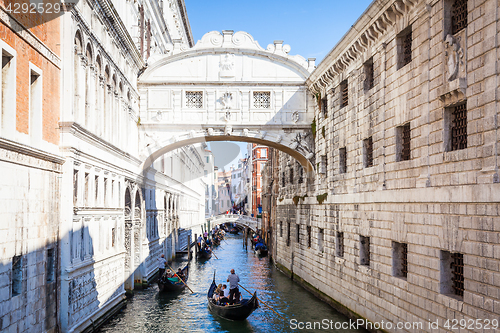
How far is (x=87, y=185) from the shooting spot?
11.8 m

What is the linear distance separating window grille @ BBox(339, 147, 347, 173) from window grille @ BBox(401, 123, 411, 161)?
13.6 ft

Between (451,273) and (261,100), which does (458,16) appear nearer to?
(451,273)

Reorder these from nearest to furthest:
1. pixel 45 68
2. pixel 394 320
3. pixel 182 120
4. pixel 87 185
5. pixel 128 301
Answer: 1. pixel 45 68
2. pixel 394 320
3. pixel 87 185
4. pixel 128 301
5. pixel 182 120

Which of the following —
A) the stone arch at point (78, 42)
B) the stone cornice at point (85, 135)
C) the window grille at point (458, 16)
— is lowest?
the stone cornice at point (85, 135)

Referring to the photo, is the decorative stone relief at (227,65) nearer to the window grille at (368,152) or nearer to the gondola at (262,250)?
the window grille at (368,152)

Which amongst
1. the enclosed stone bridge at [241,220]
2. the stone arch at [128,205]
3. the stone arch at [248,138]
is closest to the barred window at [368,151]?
the stone arch at [248,138]

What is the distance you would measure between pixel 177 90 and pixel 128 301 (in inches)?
305

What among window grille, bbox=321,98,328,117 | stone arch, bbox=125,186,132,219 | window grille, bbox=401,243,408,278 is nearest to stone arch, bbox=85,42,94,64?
stone arch, bbox=125,186,132,219

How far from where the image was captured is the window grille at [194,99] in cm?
1838

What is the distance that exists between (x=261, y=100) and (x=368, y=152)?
6.78m

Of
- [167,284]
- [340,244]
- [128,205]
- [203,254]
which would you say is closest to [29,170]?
[128,205]

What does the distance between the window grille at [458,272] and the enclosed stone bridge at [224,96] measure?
9.92m

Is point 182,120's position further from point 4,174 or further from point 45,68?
point 4,174

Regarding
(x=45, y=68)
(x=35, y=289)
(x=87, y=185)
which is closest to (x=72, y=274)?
(x=35, y=289)
